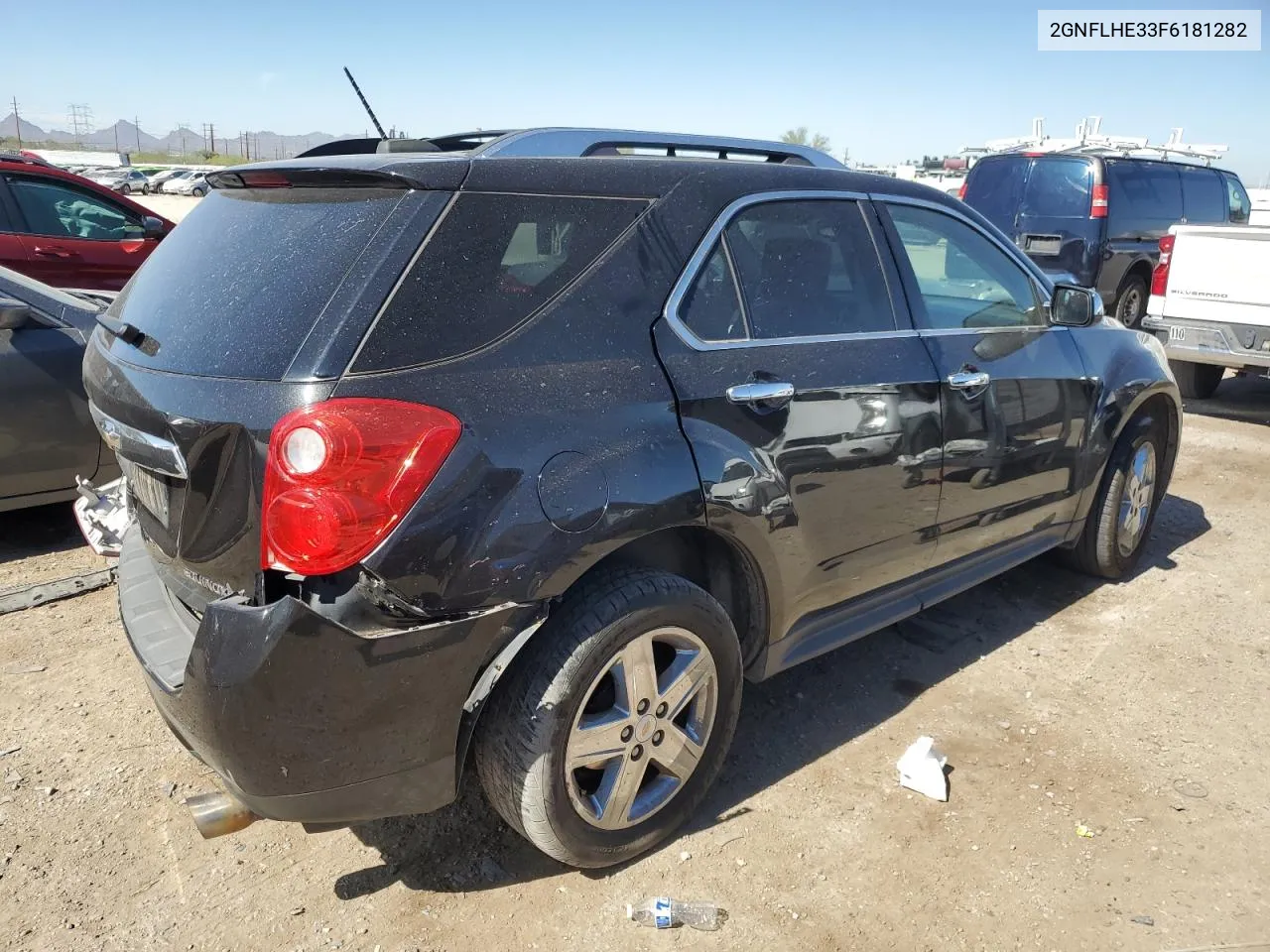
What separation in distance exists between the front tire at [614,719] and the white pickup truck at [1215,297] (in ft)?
21.0

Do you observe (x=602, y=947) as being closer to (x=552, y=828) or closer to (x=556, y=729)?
(x=552, y=828)

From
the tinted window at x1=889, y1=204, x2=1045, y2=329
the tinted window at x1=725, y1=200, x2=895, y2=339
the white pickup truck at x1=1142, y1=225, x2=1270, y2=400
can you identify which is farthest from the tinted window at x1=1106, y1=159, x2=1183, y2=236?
the tinted window at x1=725, y1=200, x2=895, y2=339

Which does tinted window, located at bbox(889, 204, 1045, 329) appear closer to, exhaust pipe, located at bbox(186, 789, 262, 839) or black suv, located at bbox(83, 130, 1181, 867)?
black suv, located at bbox(83, 130, 1181, 867)

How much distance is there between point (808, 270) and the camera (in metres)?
2.98

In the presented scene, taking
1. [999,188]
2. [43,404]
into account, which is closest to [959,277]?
[43,404]

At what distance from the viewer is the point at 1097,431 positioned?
13.3 ft

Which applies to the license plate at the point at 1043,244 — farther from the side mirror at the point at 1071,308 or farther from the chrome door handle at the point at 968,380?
the chrome door handle at the point at 968,380

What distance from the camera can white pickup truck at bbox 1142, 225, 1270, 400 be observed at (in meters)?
7.73

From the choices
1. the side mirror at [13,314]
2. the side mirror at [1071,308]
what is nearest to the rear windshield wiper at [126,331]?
the side mirror at [13,314]

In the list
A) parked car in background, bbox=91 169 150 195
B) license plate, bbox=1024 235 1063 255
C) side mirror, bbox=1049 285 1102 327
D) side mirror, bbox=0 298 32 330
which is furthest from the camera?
parked car in background, bbox=91 169 150 195

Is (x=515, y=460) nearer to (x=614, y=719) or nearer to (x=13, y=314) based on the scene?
(x=614, y=719)

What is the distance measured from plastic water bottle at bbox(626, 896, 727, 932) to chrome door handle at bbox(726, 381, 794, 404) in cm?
132

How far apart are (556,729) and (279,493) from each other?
85 cm

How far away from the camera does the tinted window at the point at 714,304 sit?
2.58m
